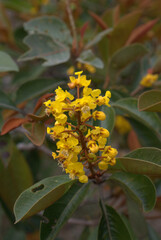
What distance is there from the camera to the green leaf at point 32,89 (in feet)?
4.66

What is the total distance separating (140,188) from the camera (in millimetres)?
918

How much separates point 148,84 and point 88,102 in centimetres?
71

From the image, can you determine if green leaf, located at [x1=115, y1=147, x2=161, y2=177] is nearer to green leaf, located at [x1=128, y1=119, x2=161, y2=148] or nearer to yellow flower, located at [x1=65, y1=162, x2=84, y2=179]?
yellow flower, located at [x1=65, y1=162, x2=84, y2=179]

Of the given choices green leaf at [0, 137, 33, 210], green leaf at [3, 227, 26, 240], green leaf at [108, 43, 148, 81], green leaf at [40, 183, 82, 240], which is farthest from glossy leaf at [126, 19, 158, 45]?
green leaf at [3, 227, 26, 240]

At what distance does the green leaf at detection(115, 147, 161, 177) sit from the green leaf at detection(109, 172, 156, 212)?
5cm

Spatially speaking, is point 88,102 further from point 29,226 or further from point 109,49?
point 29,226

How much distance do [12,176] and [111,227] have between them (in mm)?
482

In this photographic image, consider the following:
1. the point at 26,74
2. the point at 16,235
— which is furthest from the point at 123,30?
the point at 16,235

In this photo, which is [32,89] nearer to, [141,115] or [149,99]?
[141,115]

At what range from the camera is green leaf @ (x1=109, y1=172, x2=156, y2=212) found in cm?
89

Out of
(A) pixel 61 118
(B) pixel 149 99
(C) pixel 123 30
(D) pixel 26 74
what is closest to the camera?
(A) pixel 61 118

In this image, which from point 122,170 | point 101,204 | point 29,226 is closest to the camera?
point 122,170

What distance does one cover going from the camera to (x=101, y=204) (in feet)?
3.43

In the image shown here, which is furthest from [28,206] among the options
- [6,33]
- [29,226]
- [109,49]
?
[6,33]
